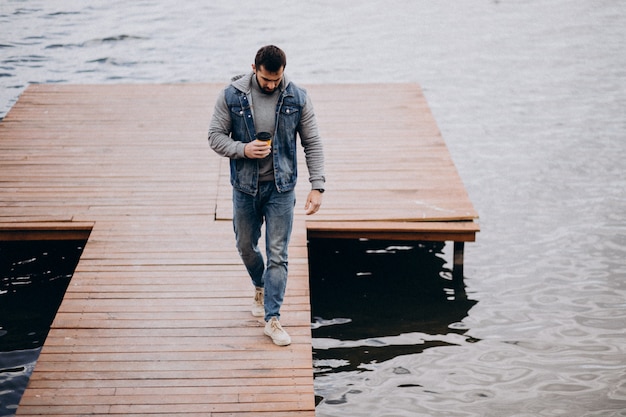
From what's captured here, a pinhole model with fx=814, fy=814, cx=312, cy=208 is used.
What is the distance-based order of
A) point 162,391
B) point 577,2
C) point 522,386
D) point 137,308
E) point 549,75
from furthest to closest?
1. point 577,2
2. point 549,75
3. point 522,386
4. point 137,308
5. point 162,391

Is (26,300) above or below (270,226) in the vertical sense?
below

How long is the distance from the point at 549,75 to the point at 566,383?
8.71 metres

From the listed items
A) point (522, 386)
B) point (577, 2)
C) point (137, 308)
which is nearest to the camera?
point (137, 308)

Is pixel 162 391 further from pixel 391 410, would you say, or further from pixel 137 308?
pixel 391 410

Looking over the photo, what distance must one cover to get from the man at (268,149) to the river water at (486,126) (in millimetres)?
1666

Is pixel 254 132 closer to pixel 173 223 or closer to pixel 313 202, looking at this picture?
pixel 313 202

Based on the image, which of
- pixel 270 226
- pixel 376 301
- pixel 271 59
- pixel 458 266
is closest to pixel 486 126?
pixel 458 266

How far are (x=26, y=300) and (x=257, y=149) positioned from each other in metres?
3.88

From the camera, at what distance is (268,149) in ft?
16.2

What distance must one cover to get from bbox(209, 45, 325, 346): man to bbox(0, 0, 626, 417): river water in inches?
65.6

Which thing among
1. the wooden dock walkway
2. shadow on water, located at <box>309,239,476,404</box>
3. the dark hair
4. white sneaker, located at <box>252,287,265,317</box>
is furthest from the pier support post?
the dark hair

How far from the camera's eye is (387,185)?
8086 millimetres

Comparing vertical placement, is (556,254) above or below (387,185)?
below

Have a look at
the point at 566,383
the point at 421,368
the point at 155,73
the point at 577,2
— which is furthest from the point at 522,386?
the point at 577,2
